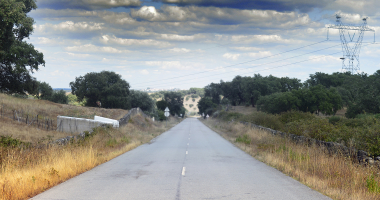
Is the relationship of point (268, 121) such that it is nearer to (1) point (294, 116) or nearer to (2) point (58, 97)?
(1) point (294, 116)

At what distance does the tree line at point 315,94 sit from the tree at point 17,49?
36835mm

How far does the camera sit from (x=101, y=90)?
228ft

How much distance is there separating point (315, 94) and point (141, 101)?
151ft

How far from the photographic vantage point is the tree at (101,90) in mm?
68500

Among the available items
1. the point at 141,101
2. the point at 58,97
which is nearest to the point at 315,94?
the point at 141,101

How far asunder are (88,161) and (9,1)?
1723 centimetres

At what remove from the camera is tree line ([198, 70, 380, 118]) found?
173 ft

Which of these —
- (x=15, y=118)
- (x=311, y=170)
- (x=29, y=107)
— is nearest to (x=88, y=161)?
(x=311, y=170)

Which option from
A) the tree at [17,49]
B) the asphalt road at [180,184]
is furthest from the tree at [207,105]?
the asphalt road at [180,184]

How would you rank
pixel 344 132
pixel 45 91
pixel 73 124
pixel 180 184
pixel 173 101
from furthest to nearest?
pixel 173 101, pixel 45 91, pixel 73 124, pixel 344 132, pixel 180 184

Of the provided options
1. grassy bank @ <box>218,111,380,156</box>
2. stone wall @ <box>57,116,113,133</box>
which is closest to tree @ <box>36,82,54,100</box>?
stone wall @ <box>57,116,113,133</box>

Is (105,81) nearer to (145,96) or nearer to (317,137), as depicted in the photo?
(145,96)

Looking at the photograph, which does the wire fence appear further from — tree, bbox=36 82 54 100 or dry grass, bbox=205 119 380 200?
tree, bbox=36 82 54 100

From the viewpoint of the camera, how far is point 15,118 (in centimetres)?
2448
